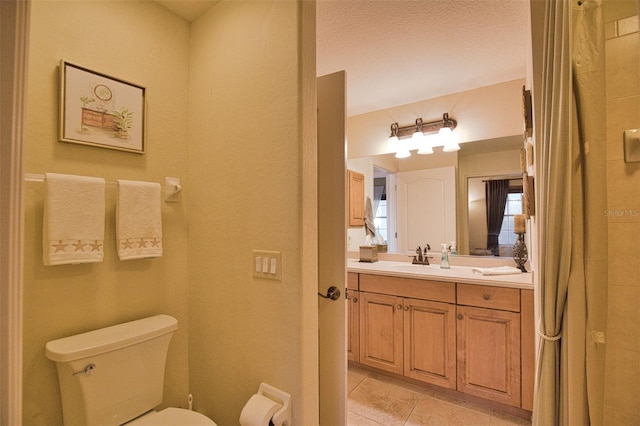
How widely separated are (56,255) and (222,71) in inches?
44.7

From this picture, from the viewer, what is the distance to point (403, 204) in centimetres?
300

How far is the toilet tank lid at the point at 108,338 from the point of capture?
116 centimetres

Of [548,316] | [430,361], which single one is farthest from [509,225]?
[548,316]

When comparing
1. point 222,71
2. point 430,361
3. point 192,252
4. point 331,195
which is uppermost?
point 222,71

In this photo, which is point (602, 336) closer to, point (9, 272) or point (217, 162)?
point (9, 272)

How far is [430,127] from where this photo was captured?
9.29 feet

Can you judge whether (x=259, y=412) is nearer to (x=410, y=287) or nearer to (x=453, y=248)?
(x=410, y=287)

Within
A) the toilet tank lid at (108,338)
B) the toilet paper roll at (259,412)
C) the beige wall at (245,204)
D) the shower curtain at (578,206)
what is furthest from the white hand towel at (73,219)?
the shower curtain at (578,206)

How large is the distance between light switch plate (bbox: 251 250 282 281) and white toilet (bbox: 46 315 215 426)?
543 mm

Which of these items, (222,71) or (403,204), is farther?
(403,204)

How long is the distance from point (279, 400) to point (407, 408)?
1.29m

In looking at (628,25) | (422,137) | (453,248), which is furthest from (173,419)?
(422,137)

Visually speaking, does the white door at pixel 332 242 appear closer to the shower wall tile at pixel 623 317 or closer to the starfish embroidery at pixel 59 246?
the shower wall tile at pixel 623 317

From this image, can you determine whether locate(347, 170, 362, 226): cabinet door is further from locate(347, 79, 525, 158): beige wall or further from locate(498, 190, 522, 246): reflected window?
locate(498, 190, 522, 246): reflected window
